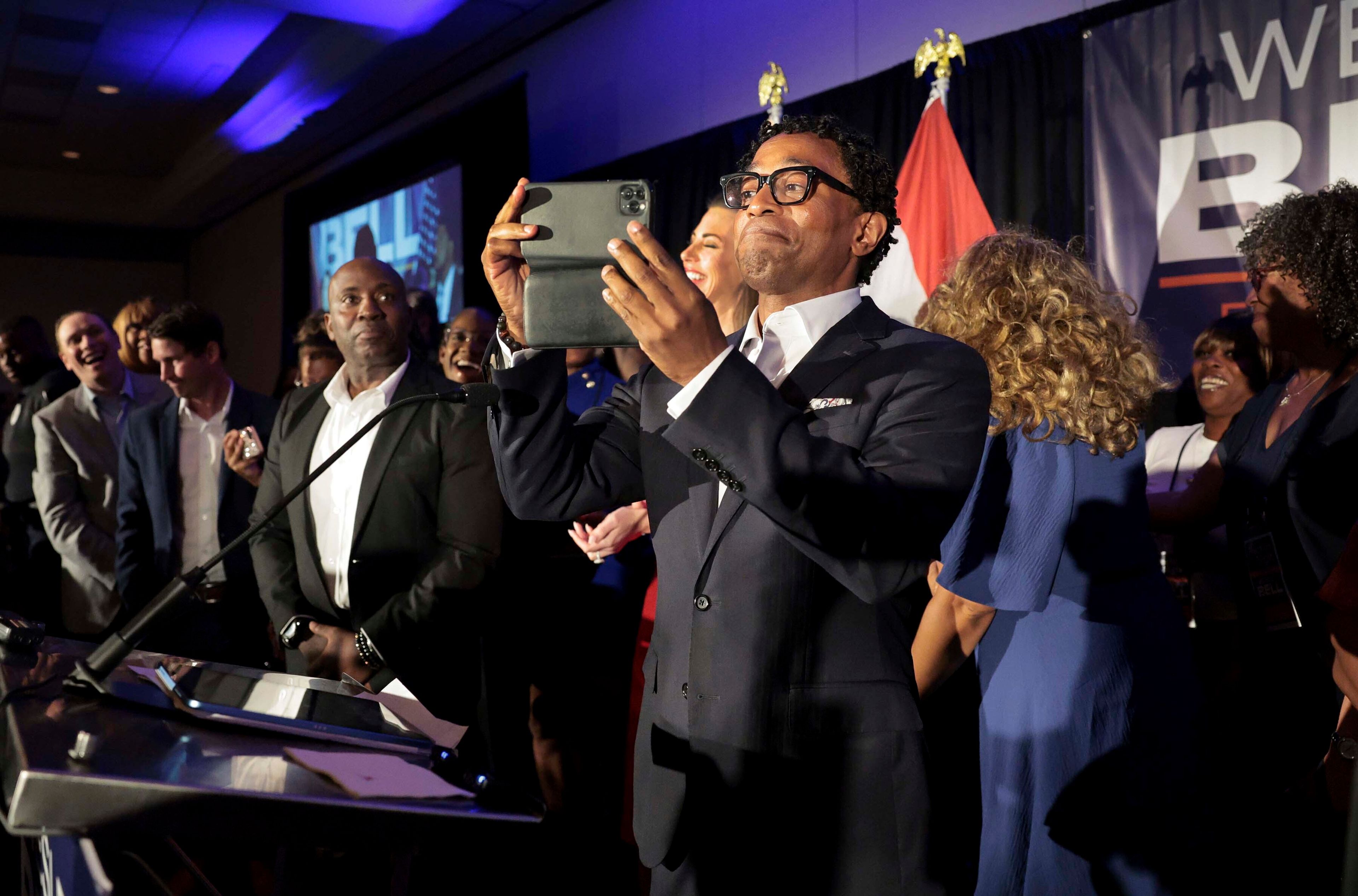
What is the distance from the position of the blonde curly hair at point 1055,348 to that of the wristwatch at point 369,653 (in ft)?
4.60

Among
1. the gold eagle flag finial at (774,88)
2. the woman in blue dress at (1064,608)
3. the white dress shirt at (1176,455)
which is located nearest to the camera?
the woman in blue dress at (1064,608)

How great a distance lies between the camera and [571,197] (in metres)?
1.15

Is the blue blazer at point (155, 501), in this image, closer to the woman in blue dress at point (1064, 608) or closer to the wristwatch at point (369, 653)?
the wristwatch at point (369, 653)

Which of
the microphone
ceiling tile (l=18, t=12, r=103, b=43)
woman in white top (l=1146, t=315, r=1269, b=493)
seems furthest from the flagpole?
ceiling tile (l=18, t=12, r=103, b=43)

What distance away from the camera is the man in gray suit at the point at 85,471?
3.82 m

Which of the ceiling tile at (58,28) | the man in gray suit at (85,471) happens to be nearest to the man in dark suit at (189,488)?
the man in gray suit at (85,471)

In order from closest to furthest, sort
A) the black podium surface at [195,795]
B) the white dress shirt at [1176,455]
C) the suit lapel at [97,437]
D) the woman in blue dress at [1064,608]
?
1. the black podium surface at [195,795]
2. the woman in blue dress at [1064,608]
3. the white dress shirt at [1176,455]
4. the suit lapel at [97,437]

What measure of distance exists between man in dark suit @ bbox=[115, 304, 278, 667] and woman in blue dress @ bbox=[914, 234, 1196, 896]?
7.60ft

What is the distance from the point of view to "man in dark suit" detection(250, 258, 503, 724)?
236cm

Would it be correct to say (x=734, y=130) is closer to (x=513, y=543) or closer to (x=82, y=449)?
(x=513, y=543)

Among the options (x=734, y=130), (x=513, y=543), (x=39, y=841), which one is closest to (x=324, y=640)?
(x=513, y=543)

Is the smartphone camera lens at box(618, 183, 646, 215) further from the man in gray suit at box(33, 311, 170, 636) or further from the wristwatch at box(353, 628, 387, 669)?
the man in gray suit at box(33, 311, 170, 636)

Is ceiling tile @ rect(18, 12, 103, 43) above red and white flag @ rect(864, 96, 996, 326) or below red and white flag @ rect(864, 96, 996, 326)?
above

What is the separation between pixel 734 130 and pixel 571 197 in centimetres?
372
